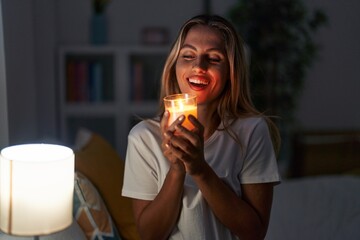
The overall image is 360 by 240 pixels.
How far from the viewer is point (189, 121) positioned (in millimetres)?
1019

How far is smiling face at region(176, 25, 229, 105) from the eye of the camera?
121 centimetres

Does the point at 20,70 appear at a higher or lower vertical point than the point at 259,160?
higher

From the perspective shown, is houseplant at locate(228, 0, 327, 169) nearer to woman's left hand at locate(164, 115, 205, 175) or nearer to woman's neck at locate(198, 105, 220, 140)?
woman's neck at locate(198, 105, 220, 140)

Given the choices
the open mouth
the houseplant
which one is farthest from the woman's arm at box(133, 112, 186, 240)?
the houseplant

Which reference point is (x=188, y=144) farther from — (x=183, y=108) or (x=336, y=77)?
(x=336, y=77)

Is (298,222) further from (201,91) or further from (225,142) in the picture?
(201,91)

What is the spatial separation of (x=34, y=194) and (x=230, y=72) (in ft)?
1.99

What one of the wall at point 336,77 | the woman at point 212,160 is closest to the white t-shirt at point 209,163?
the woman at point 212,160

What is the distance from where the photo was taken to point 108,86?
124 inches

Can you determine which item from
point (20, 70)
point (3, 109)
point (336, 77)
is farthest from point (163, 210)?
point (336, 77)

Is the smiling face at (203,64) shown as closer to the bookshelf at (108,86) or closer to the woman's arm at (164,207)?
the woman's arm at (164,207)

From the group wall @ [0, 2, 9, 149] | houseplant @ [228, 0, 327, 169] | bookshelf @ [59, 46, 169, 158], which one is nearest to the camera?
wall @ [0, 2, 9, 149]

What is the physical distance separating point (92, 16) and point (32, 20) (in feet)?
2.90

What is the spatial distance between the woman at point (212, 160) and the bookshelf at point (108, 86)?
164 cm
